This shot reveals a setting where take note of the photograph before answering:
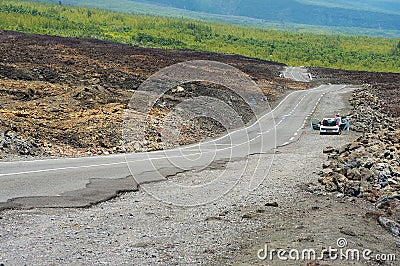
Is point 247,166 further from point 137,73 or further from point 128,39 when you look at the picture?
point 128,39

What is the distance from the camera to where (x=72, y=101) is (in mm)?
26750

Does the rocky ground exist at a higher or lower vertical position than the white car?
higher

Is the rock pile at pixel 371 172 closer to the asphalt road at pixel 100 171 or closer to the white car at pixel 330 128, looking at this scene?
the asphalt road at pixel 100 171

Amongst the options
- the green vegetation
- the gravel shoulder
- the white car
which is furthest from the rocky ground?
the green vegetation

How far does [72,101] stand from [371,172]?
16063 millimetres

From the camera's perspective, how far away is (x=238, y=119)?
32.5m

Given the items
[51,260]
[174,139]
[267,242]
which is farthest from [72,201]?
[174,139]

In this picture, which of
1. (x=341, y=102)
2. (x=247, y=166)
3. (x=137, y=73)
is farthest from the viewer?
(x=341, y=102)

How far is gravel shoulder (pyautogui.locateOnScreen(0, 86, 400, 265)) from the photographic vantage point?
9.50 m

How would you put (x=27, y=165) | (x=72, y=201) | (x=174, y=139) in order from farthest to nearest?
(x=174, y=139), (x=27, y=165), (x=72, y=201)

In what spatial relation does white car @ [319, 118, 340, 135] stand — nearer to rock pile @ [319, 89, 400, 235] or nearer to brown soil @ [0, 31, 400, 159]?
rock pile @ [319, 89, 400, 235]

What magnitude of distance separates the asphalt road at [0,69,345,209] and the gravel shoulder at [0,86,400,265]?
25.0 inches

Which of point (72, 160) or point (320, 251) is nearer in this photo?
point (320, 251)

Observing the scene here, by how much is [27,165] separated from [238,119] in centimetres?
1829
